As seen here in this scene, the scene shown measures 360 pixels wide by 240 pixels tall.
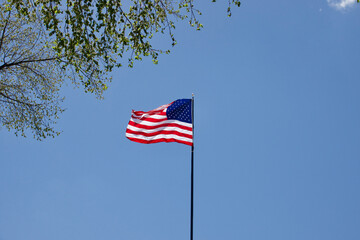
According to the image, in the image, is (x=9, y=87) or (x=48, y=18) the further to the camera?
(x=9, y=87)

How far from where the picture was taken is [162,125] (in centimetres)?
1273

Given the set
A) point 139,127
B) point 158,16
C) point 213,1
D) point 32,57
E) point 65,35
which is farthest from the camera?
point 32,57

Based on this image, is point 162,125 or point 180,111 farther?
point 180,111

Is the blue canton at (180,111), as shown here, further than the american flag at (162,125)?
Yes

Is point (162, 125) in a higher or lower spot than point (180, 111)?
lower

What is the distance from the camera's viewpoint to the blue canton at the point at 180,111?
12.8 metres

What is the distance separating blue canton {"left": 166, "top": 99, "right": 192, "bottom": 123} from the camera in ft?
42.1

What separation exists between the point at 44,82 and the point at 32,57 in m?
1.30

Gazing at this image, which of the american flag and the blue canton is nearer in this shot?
the american flag

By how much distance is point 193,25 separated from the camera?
1005 cm

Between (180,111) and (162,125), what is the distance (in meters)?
0.87

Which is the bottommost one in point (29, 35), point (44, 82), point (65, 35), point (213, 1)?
point (65, 35)

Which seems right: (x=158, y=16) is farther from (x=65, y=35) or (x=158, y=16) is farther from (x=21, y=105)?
(x=21, y=105)

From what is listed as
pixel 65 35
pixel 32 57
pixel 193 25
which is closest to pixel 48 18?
pixel 65 35
